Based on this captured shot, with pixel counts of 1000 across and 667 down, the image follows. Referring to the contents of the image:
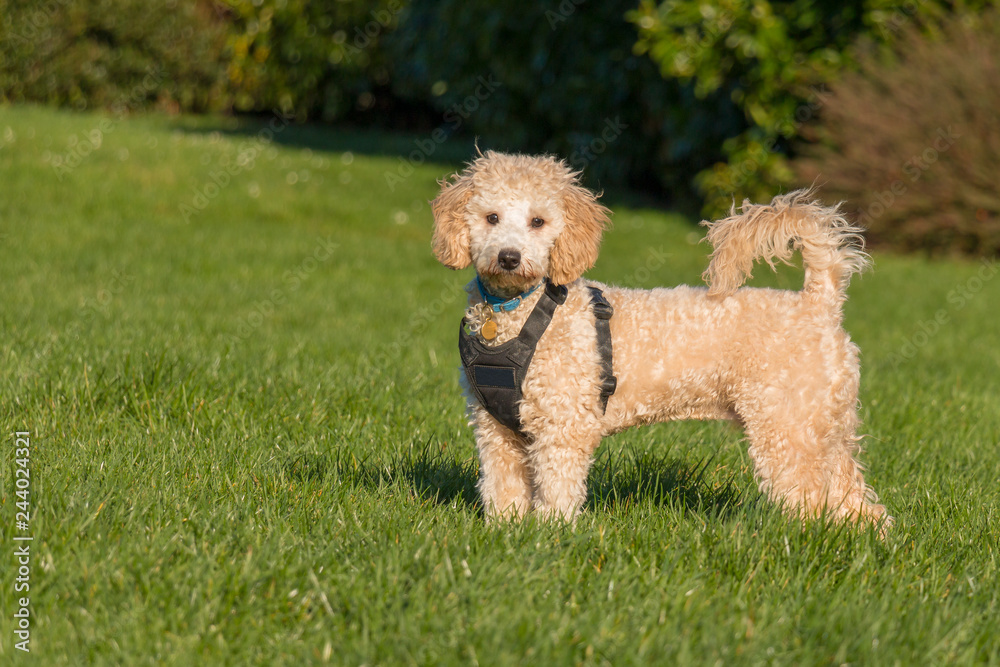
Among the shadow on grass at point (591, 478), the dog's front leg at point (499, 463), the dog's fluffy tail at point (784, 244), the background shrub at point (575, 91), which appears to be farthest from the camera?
the background shrub at point (575, 91)

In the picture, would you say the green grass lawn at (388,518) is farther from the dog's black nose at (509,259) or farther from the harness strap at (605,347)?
the dog's black nose at (509,259)

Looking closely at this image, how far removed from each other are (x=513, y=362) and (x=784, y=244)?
4.28ft

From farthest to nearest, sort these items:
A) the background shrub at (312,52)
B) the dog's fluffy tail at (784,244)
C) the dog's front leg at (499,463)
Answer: the background shrub at (312,52) → the dog's front leg at (499,463) → the dog's fluffy tail at (784,244)

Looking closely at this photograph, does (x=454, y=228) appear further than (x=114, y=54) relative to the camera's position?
No

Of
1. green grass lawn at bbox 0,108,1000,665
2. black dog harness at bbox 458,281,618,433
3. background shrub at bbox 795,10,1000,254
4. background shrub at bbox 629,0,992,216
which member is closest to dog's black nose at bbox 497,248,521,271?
black dog harness at bbox 458,281,618,433

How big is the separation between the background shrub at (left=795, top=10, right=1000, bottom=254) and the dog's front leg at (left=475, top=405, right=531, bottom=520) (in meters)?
12.7

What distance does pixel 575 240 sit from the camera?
4.25 metres

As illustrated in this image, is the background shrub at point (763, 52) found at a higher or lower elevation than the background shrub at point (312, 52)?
higher

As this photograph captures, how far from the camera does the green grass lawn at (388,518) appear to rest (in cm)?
305

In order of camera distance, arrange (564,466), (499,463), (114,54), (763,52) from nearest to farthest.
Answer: (564,466) → (499,463) → (763,52) → (114,54)

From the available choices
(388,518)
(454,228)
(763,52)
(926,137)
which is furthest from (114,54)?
(388,518)

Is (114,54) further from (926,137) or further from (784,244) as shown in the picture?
(784,244)

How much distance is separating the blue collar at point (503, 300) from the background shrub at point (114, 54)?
26.3 meters

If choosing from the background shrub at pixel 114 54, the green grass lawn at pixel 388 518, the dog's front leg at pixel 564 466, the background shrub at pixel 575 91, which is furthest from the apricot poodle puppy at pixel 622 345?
the background shrub at pixel 114 54
